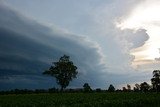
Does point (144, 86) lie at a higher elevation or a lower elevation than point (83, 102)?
higher

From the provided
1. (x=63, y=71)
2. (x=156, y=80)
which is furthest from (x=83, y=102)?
(x=156, y=80)

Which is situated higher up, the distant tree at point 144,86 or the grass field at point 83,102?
the distant tree at point 144,86

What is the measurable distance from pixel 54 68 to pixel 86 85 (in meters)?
56.4

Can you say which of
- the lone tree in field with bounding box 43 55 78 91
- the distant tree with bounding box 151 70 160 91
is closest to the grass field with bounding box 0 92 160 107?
the lone tree in field with bounding box 43 55 78 91

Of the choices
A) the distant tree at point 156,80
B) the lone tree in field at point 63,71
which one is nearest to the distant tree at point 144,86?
the distant tree at point 156,80

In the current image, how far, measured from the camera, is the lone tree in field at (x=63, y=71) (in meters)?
106

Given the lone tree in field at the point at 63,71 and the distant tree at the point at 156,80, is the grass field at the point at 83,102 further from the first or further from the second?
the distant tree at the point at 156,80

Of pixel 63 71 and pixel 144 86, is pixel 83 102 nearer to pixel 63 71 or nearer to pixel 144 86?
pixel 63 71

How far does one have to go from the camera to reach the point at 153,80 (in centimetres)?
14625

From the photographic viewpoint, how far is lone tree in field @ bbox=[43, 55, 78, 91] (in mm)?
106500

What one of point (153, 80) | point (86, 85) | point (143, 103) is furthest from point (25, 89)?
point (143, 103)

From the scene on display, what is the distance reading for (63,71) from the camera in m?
108

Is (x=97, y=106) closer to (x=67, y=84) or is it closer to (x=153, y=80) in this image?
(x=67, y=84)

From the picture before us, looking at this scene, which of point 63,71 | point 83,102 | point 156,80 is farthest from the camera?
point 156,80
